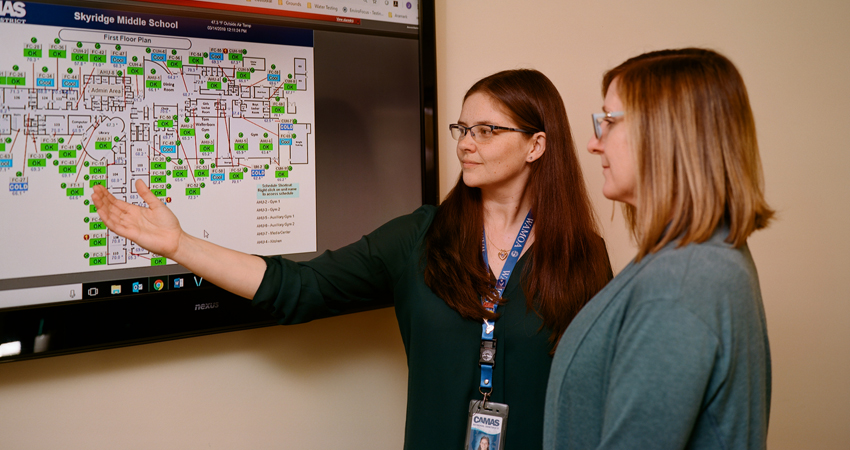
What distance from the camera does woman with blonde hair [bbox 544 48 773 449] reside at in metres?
0.82

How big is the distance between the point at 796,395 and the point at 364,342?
2174 mm

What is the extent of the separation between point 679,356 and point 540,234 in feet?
2.31

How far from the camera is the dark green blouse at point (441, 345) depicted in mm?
1364

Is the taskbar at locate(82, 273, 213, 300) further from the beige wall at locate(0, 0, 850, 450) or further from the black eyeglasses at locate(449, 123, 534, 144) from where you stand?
the black eyeglasses at locate(449, 123, 534, 144)

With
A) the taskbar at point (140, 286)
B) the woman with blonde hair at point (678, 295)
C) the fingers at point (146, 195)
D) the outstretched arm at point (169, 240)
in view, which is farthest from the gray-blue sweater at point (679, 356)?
the taskbar at point (140, 286)

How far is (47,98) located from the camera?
1.31 m

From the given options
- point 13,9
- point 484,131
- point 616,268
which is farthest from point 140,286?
point 616,268

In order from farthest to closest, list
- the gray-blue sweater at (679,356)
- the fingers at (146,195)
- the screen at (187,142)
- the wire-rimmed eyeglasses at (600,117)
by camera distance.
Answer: the screen at (187,142), the fingers at (146,195), the wire-rimmed eyeglasses at (600,117), the gray-blue sweater at (679,356)

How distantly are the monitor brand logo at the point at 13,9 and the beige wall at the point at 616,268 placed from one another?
88 centimetres

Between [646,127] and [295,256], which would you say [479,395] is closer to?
[295,256]

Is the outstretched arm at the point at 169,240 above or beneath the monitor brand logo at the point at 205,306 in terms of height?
above

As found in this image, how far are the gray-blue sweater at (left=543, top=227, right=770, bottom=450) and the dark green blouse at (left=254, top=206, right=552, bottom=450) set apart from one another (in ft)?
1.40

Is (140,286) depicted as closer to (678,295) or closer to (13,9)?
(13,9)

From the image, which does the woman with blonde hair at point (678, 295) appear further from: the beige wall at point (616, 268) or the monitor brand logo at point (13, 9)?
the monitor brand logo at point (13, 9)
